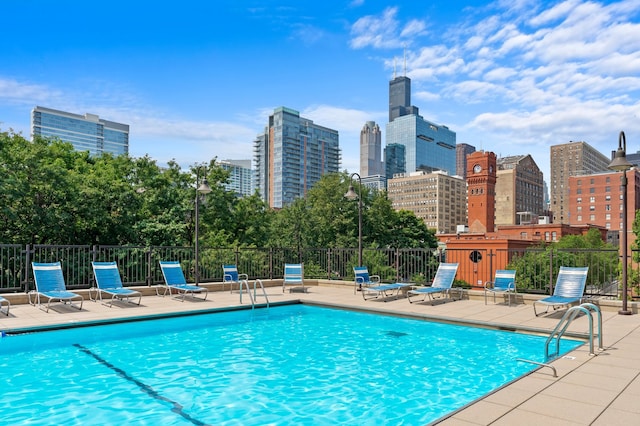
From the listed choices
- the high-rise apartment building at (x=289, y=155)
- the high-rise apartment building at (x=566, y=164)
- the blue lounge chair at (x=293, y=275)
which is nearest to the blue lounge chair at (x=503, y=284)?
the blue lounge chair at (x=293, y=275)

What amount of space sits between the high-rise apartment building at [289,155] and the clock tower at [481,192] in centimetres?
6726

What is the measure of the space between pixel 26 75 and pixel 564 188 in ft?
580

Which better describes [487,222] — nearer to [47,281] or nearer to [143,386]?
[47,281]

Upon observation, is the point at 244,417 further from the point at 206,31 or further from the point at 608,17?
the point at 206,31

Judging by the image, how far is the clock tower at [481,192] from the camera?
95312 mm

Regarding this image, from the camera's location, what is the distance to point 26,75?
24.5 meters

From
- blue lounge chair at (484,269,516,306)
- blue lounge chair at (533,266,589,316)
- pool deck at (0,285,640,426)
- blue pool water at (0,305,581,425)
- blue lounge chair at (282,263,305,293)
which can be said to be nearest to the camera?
pool deck at (0,285,640,426)

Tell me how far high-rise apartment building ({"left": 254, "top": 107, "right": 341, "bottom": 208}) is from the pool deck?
14357 centimetres

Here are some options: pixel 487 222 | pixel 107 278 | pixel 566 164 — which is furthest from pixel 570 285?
pixel 566 164

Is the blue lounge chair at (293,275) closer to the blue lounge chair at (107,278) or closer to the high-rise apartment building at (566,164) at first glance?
the blue lounge chair at (107,278)

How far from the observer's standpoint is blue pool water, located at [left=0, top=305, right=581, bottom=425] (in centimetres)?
525

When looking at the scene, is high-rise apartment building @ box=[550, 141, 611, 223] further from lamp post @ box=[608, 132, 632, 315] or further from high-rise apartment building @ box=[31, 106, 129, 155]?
lamp post @ box=[608, 132, 632, 315]

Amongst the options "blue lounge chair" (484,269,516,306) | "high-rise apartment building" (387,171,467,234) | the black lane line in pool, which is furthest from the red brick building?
the black lane line in pool

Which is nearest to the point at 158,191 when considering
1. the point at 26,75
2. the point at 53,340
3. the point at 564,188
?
the point at 26,75
